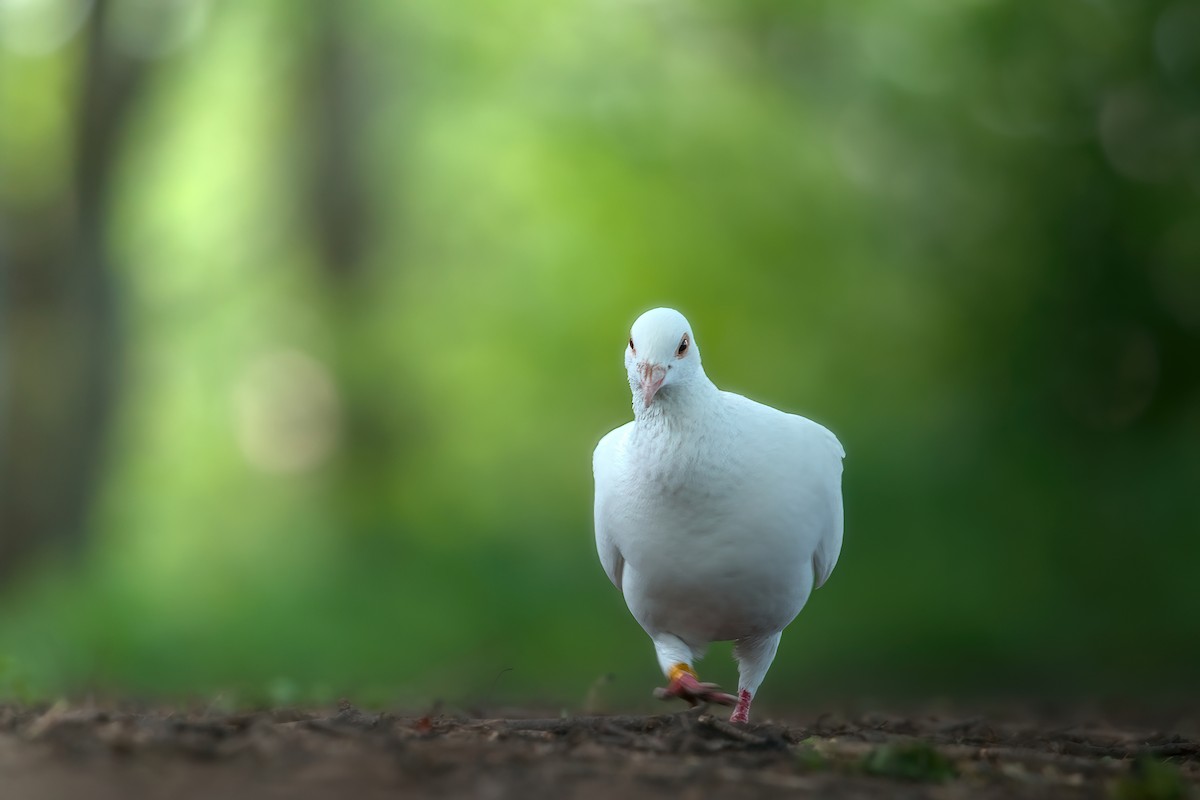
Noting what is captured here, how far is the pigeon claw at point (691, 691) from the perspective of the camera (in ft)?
14.9

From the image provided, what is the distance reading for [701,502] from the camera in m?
4.41

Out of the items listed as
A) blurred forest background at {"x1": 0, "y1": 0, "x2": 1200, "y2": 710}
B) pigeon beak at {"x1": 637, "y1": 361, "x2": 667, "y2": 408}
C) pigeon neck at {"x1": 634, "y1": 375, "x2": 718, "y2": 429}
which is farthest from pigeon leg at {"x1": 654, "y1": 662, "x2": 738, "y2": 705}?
blurred forest background at {"x1": 0, "y1": 0, "x2": 1200, "y2": 710}

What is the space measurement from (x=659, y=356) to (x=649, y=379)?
9cm

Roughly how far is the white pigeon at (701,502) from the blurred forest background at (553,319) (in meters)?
2.93

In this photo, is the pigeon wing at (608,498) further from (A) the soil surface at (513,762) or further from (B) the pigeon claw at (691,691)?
(A) the soil surface at (513,762)

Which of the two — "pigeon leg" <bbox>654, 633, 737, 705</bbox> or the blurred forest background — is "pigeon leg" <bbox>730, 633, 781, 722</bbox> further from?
the blurred forest background

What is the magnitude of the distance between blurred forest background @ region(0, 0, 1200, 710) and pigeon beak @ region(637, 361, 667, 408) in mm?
3550

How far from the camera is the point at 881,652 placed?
11.1 meters

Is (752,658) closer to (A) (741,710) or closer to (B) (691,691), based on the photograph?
(A) (741,710)

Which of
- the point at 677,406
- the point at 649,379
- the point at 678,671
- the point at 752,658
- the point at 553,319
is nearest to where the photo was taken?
the point at 649,379

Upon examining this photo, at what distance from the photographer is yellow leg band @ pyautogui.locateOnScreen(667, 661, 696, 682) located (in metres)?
4.66

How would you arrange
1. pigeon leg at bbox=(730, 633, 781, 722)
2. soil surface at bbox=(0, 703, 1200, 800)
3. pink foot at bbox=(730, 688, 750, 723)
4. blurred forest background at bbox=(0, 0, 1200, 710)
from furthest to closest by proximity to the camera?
blurred forest background at bbox=(0, 0, 1200, 710)
pigeon leg at bbox=(730, 633, 781, 722)
pink foot at bbox=(730, 688, 750, 723)
soil surface at bbox=(0, 703, 1200, 800)

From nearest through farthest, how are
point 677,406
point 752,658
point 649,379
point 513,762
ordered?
point 513,762, point 649,379, point 677,406, point 752,658

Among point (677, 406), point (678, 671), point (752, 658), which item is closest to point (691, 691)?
point (678, 671)
